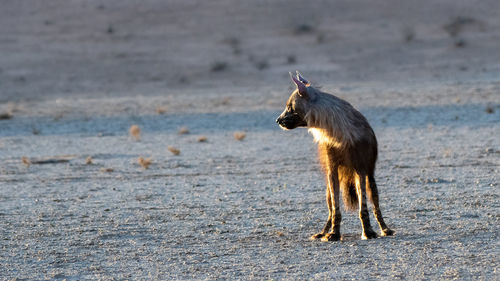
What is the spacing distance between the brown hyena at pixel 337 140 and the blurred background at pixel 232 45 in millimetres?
23990

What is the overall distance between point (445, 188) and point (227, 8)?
39474 mm

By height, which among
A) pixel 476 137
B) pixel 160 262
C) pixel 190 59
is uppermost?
pixel 160 262

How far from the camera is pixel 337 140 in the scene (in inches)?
343

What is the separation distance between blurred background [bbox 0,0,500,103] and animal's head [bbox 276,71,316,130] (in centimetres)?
2411

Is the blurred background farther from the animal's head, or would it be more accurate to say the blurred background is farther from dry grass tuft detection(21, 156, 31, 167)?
the animal's head

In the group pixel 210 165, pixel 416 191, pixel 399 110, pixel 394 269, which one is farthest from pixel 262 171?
pixel 399 110

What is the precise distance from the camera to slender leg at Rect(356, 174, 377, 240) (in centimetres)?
888

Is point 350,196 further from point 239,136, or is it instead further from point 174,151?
point 239,136

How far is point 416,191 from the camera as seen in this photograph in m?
12.1

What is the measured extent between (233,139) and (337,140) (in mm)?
11106

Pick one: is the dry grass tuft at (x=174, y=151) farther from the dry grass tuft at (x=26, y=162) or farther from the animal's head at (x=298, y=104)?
the animal's head at (x=298, y=104)

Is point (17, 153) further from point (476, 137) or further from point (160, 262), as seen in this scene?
point (160, 262)

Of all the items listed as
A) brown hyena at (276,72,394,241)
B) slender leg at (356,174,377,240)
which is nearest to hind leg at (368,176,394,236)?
brown hyena at (276,72,394,241)

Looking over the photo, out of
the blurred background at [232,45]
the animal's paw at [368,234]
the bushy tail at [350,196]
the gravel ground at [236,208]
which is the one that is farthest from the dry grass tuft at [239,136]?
the blurred background at [232,45]
